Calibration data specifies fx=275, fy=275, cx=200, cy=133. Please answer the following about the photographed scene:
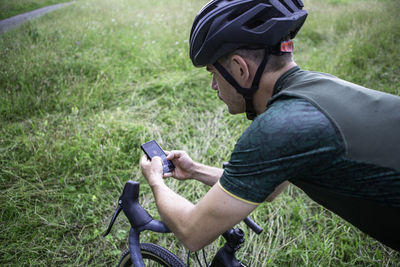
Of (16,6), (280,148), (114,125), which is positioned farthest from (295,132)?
(16,6)

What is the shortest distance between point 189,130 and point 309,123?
116 inches

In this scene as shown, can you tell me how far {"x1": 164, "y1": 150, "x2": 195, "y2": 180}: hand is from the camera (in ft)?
5.92

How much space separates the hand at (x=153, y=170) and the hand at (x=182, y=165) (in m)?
0.21

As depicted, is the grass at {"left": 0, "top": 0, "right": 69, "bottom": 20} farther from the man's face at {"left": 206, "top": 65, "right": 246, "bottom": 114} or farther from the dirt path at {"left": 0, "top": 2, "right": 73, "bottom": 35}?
the man's face at {"left": 206, "top": 65, "right": 246, "bottom": 114}

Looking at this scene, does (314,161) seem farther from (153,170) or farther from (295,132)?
(153,170)

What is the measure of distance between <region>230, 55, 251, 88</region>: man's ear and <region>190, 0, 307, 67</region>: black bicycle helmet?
0.29ft

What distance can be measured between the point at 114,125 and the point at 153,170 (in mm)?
2394

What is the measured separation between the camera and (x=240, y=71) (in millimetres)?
1512

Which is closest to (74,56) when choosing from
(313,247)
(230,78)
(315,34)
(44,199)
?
(44,199)

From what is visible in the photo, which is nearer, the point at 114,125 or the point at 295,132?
the point at 295,132

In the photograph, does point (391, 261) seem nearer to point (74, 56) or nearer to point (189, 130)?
point (189, 130)

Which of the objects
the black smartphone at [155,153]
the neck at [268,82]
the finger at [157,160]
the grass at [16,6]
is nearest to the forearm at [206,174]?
the black smartphone at [155,153]

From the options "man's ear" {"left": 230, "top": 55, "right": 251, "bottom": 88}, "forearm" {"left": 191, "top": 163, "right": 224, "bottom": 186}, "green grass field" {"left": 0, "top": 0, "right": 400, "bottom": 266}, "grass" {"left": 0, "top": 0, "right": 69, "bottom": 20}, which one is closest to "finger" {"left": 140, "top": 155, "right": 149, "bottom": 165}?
"forearm" {"left": 191, "top": 163, "right": 224, "bottom": 186}

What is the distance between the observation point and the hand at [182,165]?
181cm
